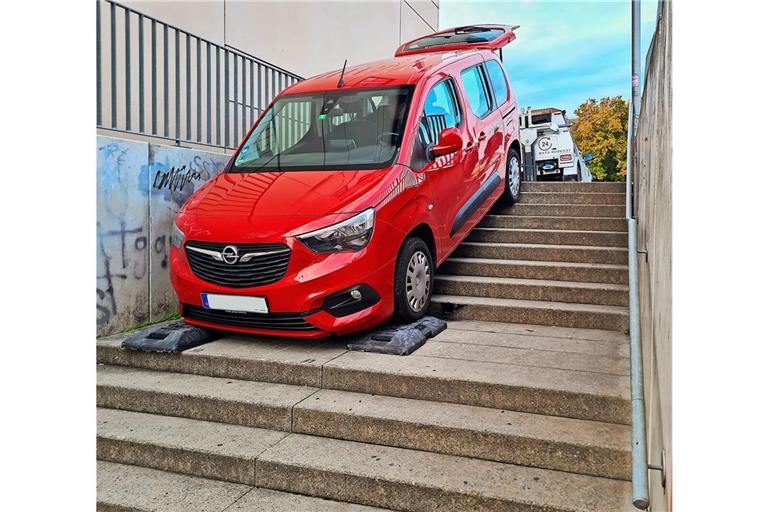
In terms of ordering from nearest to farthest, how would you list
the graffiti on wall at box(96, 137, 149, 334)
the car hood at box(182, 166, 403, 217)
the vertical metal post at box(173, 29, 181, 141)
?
the car hood at box(182, 166, 403, 217), the graffiti on wall at box(96, 137, 149, 334), the vertical metal post at box(173, 29, 181, 141)

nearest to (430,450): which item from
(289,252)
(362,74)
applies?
(289,252)

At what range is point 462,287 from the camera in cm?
652

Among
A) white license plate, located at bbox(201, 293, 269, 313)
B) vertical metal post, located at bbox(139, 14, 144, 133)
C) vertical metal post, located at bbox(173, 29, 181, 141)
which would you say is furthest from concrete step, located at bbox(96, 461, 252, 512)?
vertical metal post, located at bbox(173, 29, 181, 141)

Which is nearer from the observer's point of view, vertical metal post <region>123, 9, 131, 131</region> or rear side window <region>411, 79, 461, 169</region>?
rear side window <region>411, 79, 461, 169</region>

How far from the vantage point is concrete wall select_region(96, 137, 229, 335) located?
18.9 ft

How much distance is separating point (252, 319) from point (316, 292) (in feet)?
2.12

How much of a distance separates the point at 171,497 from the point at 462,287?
364cm

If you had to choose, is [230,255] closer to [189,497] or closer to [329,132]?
[329,132]

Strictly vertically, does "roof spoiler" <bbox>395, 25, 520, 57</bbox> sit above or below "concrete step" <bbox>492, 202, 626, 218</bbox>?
above

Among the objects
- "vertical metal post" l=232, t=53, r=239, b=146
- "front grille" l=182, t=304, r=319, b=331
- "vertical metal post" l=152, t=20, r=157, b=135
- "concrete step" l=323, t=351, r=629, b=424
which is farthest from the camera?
"vertical metal post" l=232, t=53, r=239, b=146

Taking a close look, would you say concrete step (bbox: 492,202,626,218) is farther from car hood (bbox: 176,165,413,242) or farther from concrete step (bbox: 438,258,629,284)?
car hood (bbox: 176,165,413,242)

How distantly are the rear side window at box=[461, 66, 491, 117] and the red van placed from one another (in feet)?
0.09

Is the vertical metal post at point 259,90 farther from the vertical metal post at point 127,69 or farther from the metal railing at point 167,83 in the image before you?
the vertical metal post at point 127,69

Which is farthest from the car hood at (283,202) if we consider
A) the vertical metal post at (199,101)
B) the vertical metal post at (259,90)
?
the vertical metal post at (259,90)
